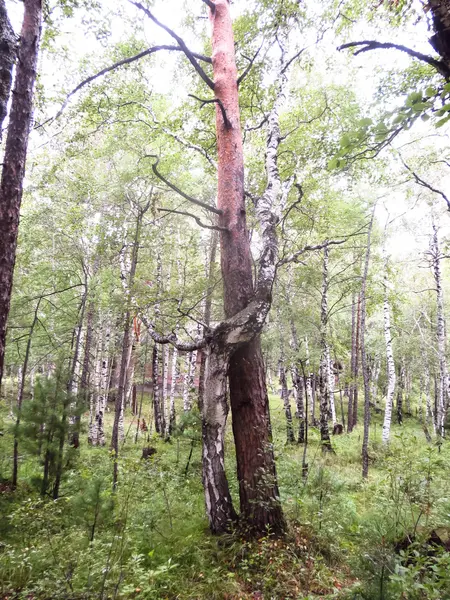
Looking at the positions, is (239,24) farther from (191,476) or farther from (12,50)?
(191,476)

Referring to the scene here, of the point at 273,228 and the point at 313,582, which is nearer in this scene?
the point at 313,582

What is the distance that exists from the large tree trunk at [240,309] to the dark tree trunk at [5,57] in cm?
290

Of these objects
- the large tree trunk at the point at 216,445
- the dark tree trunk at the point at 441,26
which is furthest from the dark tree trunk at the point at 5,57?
the dark tree trunk at the point at 441,26

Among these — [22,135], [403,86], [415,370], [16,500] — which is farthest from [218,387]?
[415,370]

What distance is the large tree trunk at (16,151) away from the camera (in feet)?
10.3

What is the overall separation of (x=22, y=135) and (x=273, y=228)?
3.55 m

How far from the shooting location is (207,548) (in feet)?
12.9

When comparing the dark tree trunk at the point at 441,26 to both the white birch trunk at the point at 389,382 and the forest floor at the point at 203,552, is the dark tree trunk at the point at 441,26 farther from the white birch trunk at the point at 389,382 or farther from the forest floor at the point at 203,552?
the white birch trunk at the point at 389,382

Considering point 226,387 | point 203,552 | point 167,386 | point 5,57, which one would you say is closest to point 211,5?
point 5,57

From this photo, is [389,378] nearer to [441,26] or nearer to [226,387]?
[226,387]

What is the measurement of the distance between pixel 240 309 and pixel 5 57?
4.03m

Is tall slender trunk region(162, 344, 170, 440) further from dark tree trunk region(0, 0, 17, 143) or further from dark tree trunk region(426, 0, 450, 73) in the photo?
dark tree trunk region(426, 0, 450, 73)

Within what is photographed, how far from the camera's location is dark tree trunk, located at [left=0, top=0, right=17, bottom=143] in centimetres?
322

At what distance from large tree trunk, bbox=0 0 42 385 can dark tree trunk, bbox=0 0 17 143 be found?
0.14 m
